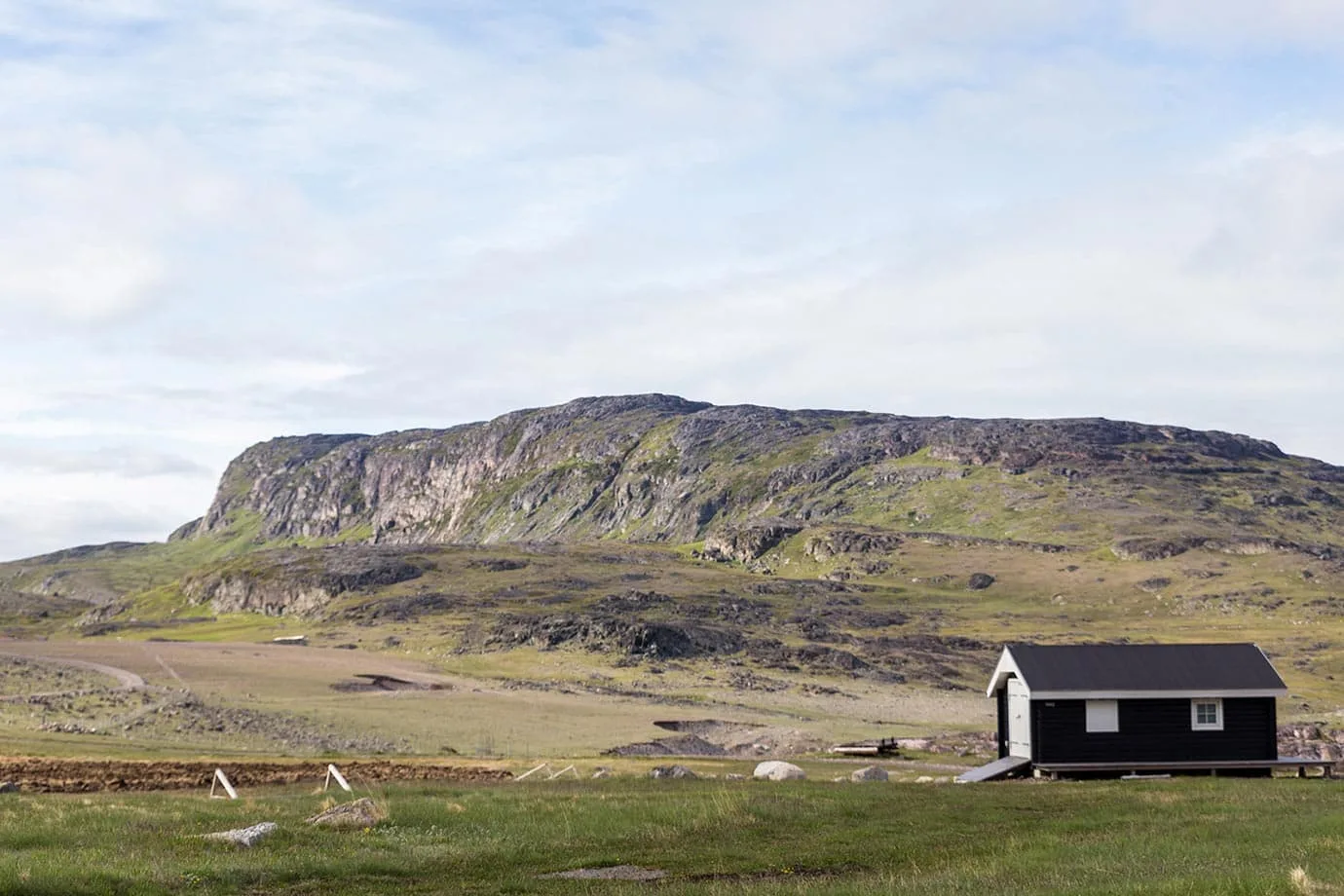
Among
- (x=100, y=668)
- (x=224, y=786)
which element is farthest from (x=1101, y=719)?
(x=100, y=668)

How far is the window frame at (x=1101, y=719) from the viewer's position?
49469 mm

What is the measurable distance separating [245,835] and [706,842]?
9.24m

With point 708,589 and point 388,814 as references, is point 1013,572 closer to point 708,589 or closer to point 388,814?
point 708,589

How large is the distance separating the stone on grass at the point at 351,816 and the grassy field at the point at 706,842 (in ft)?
1.51

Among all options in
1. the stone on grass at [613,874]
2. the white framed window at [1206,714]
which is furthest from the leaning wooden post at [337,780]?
the white framed window at [1206,714]

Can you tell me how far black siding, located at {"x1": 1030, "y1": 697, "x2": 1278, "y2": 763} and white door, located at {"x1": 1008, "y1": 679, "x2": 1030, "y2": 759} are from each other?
1.94 feet

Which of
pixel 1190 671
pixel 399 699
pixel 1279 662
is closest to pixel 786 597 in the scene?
pixel 1279 662

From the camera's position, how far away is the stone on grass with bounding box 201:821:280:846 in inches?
968

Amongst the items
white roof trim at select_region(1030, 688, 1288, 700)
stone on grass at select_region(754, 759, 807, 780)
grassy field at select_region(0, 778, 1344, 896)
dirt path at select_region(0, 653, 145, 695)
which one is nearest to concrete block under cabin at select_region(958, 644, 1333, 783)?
white roof trim at select_region(1030, 688, 1288, 700)

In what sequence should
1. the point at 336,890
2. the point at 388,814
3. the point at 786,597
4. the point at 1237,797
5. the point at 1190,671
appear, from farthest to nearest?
the point at 786,597, the point at 1190,671, the point at 1237,797, the point at 388,814, the point at 336,890

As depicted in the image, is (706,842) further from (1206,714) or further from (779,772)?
(1206,714)

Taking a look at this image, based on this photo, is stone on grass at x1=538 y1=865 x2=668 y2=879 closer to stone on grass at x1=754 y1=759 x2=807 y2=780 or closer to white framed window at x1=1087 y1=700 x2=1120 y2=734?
stone on grass at x1=754 y1=759 x2=807 y2=780

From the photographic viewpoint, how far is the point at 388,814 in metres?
28.9

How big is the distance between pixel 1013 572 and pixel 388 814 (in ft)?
507
